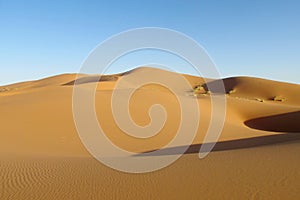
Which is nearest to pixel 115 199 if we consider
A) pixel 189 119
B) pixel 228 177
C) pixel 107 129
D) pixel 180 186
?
pixel 180 186

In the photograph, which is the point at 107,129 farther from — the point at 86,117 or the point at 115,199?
the point at 115,199

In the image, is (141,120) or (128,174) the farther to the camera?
(141,120)

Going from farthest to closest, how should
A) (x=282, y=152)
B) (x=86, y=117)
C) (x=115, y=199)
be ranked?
(x=86, y=117) < (x=282, y=152) < (x=115, y=199)

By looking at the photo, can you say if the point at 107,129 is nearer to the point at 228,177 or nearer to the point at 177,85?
the point at 228,177

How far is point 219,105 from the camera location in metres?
30.1

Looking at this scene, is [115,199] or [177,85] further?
[177,85]

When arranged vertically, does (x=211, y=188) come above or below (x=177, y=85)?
below

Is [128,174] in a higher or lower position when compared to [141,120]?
lower

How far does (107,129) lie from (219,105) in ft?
51.8

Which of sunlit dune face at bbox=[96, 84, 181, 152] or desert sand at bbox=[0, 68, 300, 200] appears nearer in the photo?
desert sand at bbox=[0, 68, 300, 200]

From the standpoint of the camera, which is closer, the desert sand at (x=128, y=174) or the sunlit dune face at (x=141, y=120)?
the desert sand at (x=128, y=174)

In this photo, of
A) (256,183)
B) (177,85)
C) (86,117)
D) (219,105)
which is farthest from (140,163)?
(177,85)

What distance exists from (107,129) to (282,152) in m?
10.6

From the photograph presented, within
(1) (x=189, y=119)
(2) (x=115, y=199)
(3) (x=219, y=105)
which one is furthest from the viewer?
(3) (x=219, y=105)
